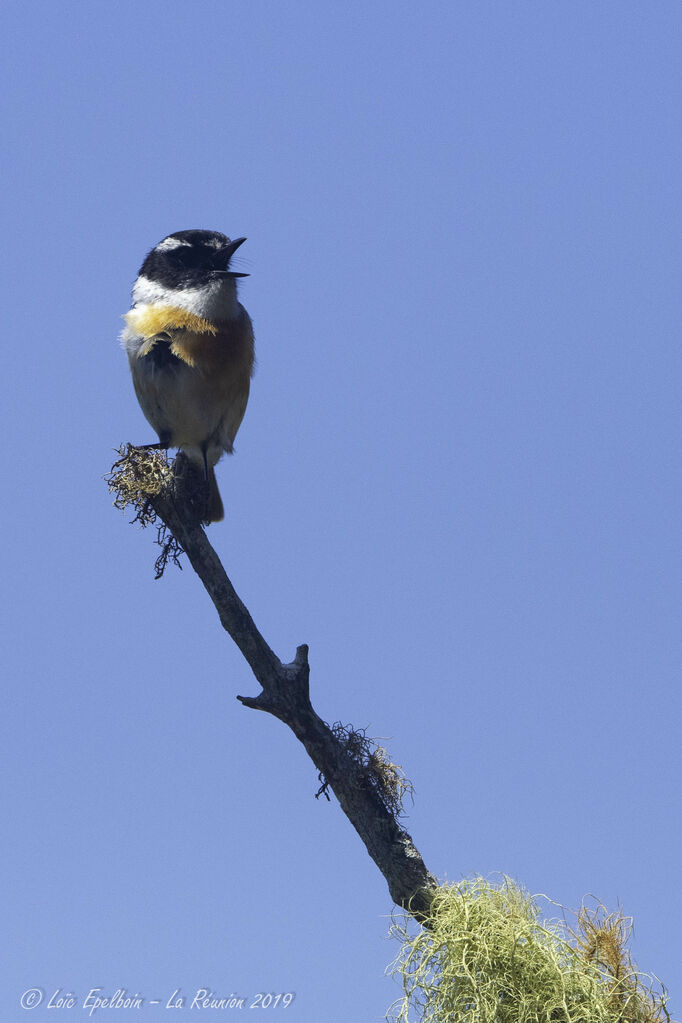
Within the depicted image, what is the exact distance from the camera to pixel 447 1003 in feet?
11.4

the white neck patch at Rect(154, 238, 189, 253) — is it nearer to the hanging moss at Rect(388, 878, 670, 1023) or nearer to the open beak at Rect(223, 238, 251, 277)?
the open beak at Rect(223, 238, 251, 277)

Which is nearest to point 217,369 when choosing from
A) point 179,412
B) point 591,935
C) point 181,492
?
point 179,412

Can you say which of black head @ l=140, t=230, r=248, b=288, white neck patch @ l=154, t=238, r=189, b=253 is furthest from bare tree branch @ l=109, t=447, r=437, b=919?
white neck patch @ l=154, t=238, r=189, b=253

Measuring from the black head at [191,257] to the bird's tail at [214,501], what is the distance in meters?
1.11

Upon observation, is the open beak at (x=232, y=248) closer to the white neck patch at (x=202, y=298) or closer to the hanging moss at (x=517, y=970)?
the white neck patch at (x=202, y=298)

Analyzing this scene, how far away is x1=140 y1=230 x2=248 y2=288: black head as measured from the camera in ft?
19.4

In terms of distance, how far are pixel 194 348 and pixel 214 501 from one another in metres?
0.86

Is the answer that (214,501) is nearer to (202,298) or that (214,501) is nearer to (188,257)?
(202,298)

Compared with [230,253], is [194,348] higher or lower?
lower

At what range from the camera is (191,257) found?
5.99 m

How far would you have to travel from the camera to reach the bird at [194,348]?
5.57 meters

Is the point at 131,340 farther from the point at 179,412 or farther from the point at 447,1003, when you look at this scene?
the point at 447,1003

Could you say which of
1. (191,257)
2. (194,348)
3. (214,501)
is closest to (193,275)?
(191,257)

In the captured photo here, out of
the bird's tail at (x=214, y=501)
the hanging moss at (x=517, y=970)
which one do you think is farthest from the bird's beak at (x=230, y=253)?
the hanging moss at (x=517, y=970)
